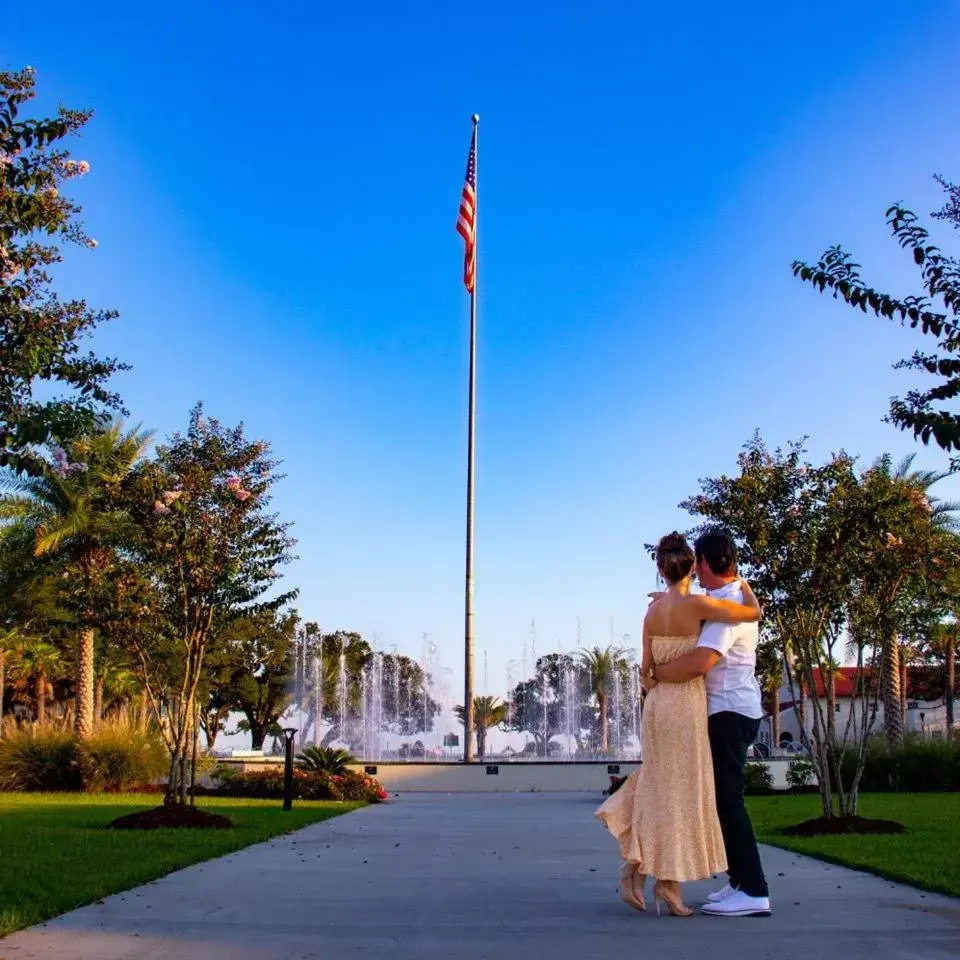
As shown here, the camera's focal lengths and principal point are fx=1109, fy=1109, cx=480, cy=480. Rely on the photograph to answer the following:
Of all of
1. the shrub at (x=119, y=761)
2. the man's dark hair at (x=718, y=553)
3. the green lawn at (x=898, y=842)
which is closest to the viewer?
the man's dark hair at (x=718, y=553)

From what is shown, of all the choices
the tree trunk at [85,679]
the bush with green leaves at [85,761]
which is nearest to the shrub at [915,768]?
the bush with green leaves at [85,761]

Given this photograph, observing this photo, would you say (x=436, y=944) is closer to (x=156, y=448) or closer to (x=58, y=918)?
(x=58, y=918)

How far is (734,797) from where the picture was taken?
579cm

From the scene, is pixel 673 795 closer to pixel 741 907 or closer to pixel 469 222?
pixel 741 907

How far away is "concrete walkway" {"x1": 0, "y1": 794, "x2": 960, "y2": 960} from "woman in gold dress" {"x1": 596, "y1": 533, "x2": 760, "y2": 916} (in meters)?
0.28

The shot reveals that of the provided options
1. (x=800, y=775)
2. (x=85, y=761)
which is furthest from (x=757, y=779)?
(x=85, y=761)

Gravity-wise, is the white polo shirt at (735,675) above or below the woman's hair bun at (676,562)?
below

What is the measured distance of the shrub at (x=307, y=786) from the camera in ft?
67.4

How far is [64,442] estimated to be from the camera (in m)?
6.69

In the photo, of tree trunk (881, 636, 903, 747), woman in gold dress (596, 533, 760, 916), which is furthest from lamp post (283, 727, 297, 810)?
tree trunk (881, 636, 903, 747)

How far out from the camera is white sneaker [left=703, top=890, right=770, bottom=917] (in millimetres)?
5836

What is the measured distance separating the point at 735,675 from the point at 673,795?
0.71 m

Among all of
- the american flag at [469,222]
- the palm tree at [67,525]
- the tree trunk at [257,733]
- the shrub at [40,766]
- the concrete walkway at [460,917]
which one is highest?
the american flag at [469,222]

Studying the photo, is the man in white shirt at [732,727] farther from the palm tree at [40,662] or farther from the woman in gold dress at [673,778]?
the palm tree at [40,662]
